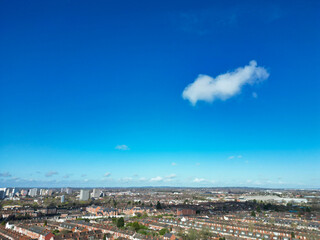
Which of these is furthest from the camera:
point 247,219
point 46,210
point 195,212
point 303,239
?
point 46,210

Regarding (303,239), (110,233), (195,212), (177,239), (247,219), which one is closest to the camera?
(177,239)

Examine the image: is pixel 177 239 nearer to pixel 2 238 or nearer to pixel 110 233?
pixel 110 233

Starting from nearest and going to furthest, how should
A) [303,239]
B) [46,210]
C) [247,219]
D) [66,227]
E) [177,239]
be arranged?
1. [177,239]
2. [303,239]
3. [66,227]
4. [247,219]
5. [46,210]

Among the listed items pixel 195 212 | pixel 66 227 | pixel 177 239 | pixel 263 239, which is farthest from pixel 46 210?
pixel 263 239

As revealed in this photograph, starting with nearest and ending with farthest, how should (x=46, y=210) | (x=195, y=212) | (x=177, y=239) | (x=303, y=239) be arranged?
(x=177, y=239) < (x=303, y=239) < (x=195, y=212) < (x=46, y=210)

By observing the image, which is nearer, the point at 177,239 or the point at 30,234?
the point at 177,239

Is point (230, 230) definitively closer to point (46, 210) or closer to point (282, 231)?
point (282, 231)

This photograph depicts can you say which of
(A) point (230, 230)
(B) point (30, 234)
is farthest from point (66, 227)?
(A) point (230, 230)

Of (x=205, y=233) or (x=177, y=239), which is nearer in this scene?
(x=177, y=239)
